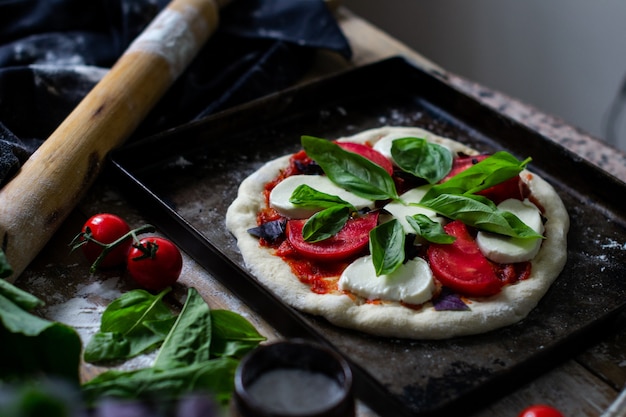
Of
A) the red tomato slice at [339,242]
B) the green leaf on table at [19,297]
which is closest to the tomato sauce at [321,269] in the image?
the red tomato slice at [339,242]

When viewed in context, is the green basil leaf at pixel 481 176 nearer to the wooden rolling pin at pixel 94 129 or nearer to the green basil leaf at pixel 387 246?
the green basil leaf at pixel 387 246

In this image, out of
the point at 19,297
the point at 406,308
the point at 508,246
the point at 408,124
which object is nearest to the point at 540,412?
the point at 406,308

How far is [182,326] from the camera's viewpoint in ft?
7.30

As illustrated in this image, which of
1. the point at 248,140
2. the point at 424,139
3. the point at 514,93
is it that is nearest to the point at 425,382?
the point at 424,139

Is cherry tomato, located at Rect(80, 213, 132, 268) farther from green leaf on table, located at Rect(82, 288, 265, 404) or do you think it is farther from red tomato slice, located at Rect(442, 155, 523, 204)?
red tomato slice, located at Rect(442, 155, 523, 204)

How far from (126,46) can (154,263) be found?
1.63 meters

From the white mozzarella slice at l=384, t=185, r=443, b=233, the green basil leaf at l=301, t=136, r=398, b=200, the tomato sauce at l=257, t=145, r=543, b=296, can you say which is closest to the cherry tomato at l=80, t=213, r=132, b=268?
the tomato sauce at l=257, t=145, r=543, b=296

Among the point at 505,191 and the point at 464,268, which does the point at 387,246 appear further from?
the point at 505,191

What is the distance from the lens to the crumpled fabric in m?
3.25

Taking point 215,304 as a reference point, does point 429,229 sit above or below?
above

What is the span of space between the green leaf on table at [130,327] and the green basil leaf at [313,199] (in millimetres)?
571

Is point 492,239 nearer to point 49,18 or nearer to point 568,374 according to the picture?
point 568,374

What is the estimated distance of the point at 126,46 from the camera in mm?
3680

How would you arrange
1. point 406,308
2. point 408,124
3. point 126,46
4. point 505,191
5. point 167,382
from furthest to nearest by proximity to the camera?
point 126,46, point 408,124, point 505,191, point 406,308, point 167,382
